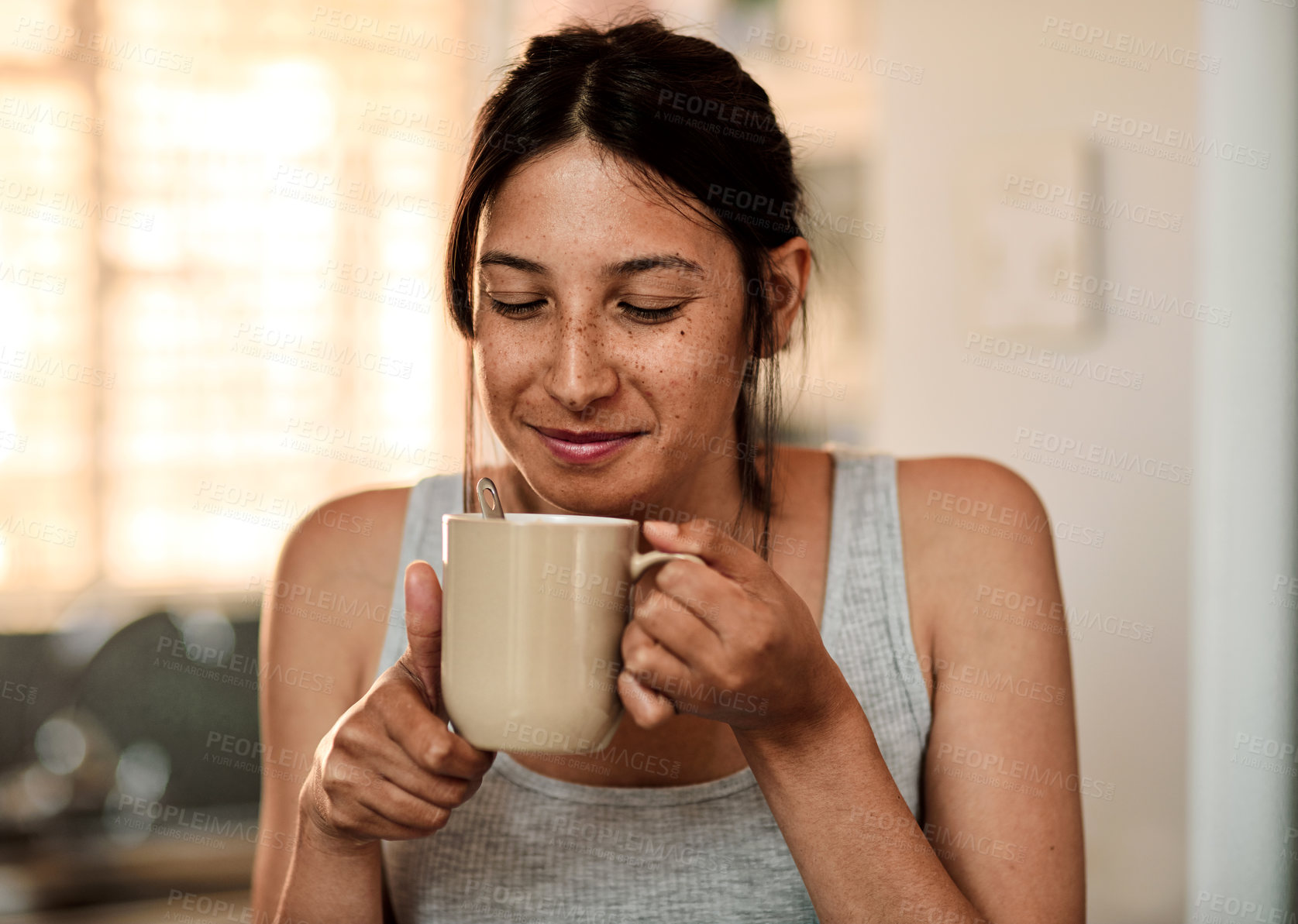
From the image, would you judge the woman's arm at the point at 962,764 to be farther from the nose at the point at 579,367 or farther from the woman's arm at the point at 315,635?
the woman's arm at the point at 315,635

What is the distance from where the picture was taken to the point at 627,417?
→ 875 millimetres

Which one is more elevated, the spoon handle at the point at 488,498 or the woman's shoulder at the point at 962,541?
the spoon handle at the point at 488,498

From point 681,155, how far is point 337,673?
0.59 m

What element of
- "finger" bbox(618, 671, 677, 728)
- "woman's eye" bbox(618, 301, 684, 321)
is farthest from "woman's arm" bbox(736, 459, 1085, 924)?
"woman's eye" bbox(618, 301, 684, 321)

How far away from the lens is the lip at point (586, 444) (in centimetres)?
87

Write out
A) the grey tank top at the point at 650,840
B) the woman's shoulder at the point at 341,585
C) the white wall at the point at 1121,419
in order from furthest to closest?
1. the white wall at the point at 1121,419
2. the woman's shoulder at the point at 341,585
3. the grey tank top at the point at 650,840

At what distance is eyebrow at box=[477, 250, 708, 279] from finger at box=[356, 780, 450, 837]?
40cm

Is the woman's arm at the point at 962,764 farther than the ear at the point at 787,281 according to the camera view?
No

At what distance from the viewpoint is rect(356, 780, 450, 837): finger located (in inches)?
27.6

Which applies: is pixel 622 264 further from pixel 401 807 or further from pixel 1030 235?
pixel 1030 235

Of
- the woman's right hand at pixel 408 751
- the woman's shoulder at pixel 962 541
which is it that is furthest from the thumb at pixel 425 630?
the woman's shoulder at pixel 962 541

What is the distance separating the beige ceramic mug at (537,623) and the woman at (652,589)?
4 cm

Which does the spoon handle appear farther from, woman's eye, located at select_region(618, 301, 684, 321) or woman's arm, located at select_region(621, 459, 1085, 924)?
woman's eye, located at select_region(618, 301, 684, 321)

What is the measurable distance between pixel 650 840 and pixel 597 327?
1.47 ft
